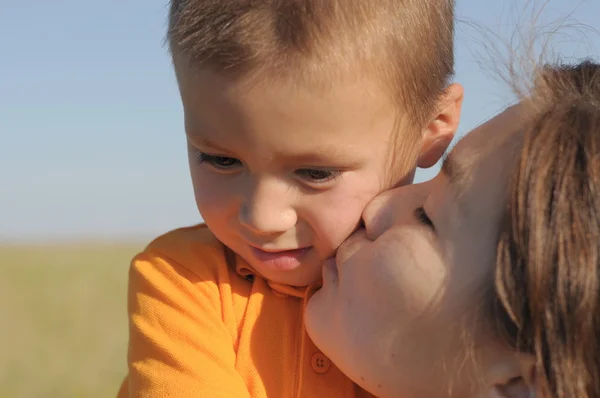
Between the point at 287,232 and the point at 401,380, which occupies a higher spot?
the point at 287,232

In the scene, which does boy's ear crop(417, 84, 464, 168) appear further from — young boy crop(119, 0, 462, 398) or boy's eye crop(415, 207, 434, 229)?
boy's eye crop(415, 207, 434, 229)

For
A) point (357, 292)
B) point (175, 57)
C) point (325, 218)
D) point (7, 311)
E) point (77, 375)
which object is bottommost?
point (7, 311)

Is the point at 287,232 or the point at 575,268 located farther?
the point at 287,232

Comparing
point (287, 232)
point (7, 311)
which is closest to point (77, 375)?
point (7, 311)

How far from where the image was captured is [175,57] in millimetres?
2357

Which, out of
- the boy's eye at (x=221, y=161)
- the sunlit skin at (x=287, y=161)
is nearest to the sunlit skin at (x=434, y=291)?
the sunlit skin at (x=287, y=161)

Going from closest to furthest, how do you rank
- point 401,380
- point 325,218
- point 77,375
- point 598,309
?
1. point 598,309
2. point 401,380
3. point 325,218
4. point 77,375

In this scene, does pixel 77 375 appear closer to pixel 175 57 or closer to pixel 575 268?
pixel 175 57

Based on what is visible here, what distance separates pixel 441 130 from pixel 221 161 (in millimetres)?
703

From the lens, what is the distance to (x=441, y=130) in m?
2.57

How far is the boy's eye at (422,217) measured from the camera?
6.96ft

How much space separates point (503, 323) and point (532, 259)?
0.17 meters

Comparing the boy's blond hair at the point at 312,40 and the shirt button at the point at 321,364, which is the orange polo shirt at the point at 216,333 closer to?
the shirt button at the point at 321,364

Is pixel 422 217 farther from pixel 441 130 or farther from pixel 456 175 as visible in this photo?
pixel 441 130
